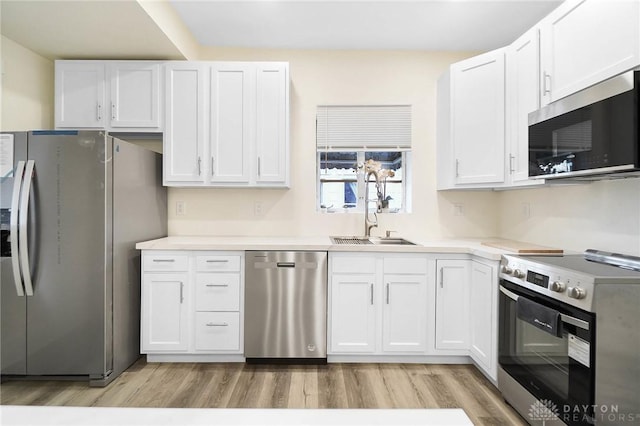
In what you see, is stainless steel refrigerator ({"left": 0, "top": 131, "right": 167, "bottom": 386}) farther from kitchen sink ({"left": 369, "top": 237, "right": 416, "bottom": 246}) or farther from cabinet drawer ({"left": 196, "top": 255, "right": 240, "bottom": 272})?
kitchen sink ({"left": 369, "top": 237, "right": 416, "bottom": 246})

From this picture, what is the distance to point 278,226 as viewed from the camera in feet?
10.7

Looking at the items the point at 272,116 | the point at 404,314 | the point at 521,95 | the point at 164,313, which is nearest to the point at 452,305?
the point at 404,314

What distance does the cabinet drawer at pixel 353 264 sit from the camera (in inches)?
103

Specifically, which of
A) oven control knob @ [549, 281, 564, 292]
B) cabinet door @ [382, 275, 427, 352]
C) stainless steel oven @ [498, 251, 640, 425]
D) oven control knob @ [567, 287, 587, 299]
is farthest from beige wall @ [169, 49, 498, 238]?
oven control knob @ [567, 287, 587, 299]

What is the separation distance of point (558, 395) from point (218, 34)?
3511 mm

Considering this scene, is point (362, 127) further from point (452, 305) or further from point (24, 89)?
point (24, 89)

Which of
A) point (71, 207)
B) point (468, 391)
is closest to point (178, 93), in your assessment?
point (71, 207)

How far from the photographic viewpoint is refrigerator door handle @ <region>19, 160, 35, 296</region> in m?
2.18

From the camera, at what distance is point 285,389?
2.27 m

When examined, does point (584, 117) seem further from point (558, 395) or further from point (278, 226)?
point (278, 226)

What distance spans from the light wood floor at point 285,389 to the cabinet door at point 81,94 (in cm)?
200

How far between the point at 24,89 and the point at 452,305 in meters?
3.80

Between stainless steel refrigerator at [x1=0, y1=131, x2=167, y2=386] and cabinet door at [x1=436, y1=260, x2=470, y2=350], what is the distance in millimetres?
2391

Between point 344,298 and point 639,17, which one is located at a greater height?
point 639,17
